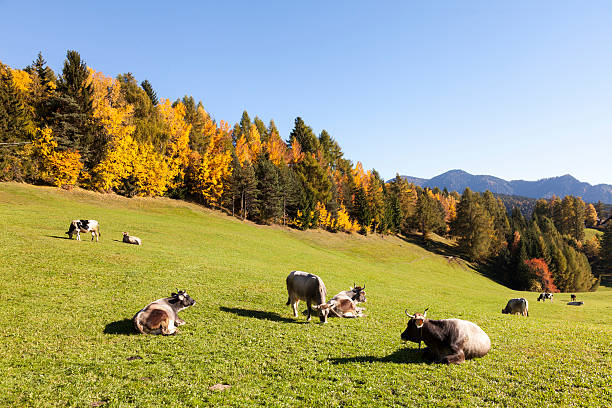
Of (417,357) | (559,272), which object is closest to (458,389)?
(417,357)

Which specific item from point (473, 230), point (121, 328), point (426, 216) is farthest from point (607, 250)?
point (121, 328)

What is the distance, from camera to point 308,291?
14.4 meters

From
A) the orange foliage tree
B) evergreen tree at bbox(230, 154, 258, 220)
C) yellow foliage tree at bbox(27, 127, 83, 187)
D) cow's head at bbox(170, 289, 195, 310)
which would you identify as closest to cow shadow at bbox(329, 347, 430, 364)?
cow's head at bbox(170, 289, 195, 310)

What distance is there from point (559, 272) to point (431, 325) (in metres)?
111

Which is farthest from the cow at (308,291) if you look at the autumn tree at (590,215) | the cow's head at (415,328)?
the autumn tree at (590,215)

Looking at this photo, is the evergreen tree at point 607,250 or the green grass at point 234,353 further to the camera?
the evergreen tree at point 607,250

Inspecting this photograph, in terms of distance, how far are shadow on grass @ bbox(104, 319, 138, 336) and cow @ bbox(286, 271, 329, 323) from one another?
23.7 feet

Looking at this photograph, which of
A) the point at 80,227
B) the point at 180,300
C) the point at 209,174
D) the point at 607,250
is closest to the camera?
the point at 180,300

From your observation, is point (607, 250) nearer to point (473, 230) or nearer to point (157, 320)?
point (473, 230)

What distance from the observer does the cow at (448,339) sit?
941 cm

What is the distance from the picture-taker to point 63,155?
5416 centimetres

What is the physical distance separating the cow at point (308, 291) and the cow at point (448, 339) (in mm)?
4948

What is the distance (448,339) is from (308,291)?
6684 millimetres

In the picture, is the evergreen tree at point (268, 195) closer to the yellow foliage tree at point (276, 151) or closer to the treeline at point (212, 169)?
the treeline at point (212, 169)
